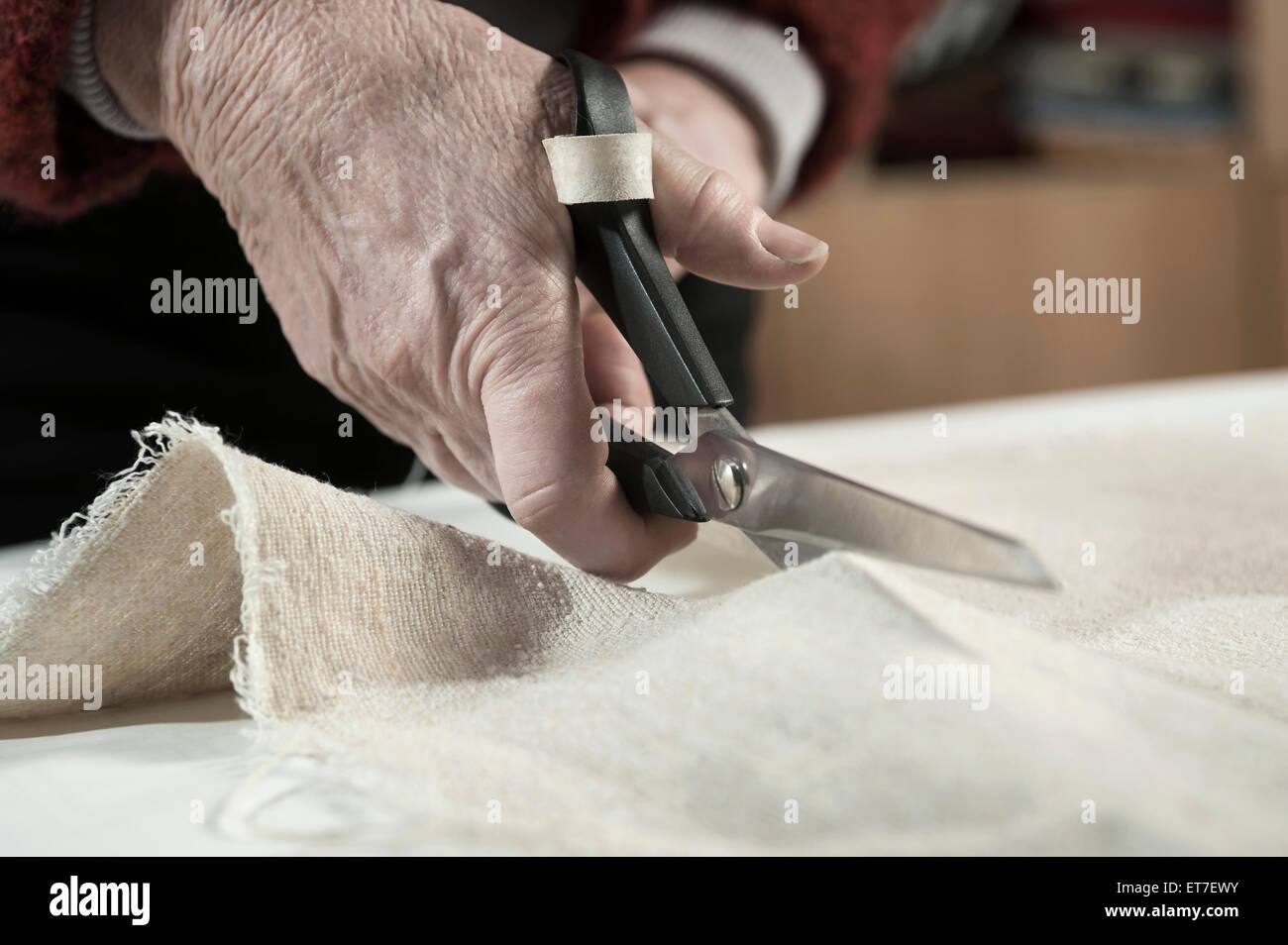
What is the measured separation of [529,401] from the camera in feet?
1.44

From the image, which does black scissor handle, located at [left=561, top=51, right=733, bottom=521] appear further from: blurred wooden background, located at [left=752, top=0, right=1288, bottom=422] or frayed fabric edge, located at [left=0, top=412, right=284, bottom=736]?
blurred wooden background, located at [left=752, top=0, right=1288, bottom=422]

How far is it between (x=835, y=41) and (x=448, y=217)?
1.74 feet

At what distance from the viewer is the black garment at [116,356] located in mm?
742

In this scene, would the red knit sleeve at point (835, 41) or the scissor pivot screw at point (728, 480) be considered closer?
the scissor pivot screw at point (728, 480)

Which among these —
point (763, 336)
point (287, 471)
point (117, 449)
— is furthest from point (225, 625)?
point (763, 336)

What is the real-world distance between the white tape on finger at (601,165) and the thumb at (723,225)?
1 centimetres

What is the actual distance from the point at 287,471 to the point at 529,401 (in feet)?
0.29

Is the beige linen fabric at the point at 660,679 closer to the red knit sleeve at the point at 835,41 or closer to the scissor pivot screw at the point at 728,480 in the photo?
the scissor pivot screw at the point at 728,480

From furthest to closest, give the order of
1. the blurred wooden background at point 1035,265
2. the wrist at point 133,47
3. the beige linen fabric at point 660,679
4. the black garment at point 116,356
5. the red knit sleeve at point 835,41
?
the blurred wooden background at point 1035,265
the red knit sleeve at point 835,41
the black garment at point 116,356
the wrist at point 133,47
the beige linen fabric at point 660,679

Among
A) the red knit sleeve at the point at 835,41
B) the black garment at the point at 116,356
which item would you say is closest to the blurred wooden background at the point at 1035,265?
the red knit sleeve at the point at 835,41

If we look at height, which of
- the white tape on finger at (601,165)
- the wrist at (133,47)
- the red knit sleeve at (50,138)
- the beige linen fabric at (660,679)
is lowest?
the beige linen fabric at (660,679)

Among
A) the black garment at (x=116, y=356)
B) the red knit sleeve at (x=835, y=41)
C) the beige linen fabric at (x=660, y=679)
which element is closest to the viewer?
the beige linen fabric at (x=660, y=679)

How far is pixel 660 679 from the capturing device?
35 centimetres

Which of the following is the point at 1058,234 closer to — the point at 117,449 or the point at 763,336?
the point at 763,336
